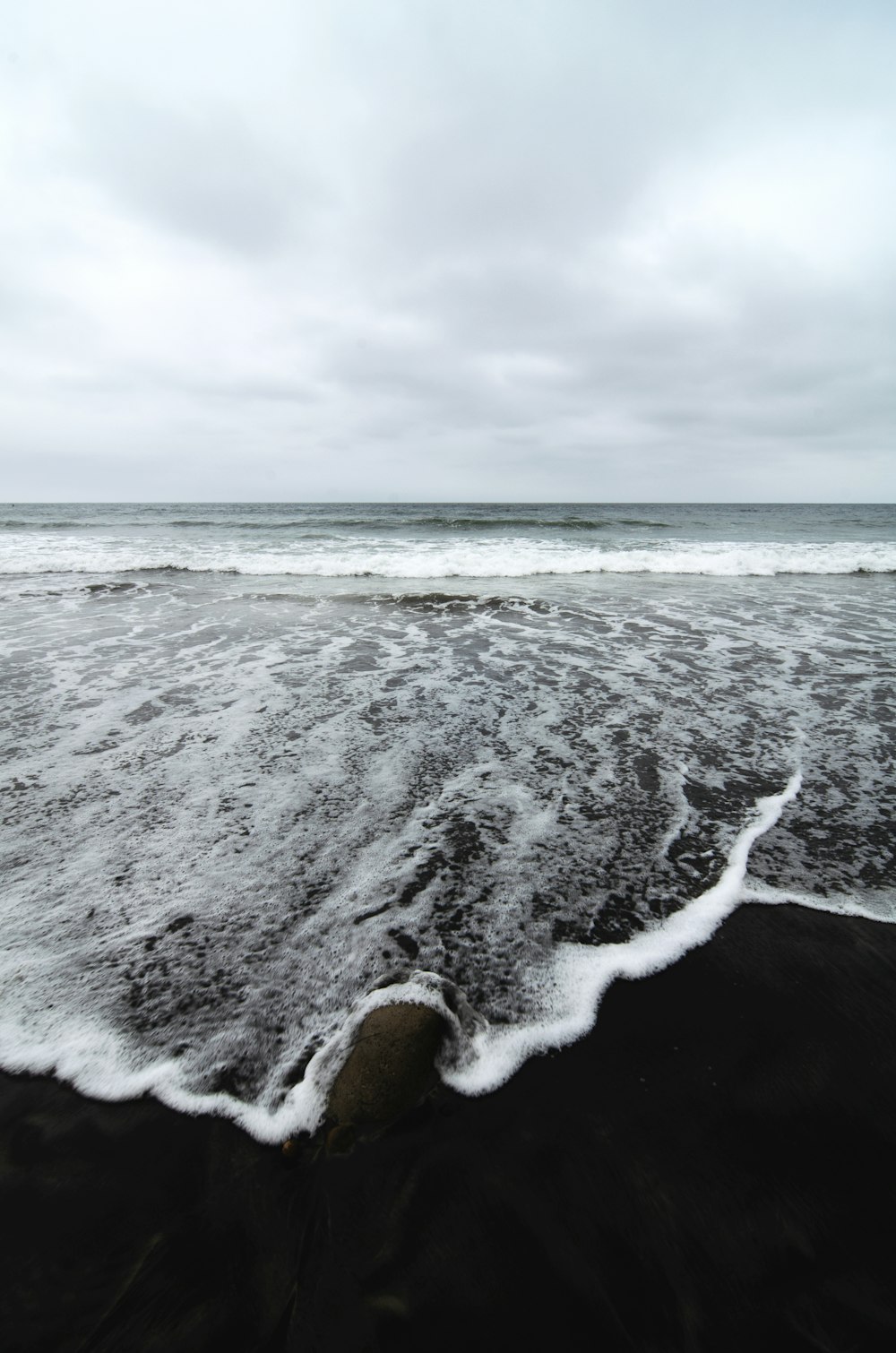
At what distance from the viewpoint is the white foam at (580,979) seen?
6.08ft

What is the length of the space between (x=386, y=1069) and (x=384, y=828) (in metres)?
1.50

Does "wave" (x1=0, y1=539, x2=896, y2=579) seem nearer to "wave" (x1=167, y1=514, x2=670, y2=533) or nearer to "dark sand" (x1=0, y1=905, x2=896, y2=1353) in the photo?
"wave" (x1=167, y1=514, x2=670, y2=533)

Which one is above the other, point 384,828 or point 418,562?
point 418,562

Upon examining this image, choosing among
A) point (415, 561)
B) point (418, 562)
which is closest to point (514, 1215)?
point (418, 562)

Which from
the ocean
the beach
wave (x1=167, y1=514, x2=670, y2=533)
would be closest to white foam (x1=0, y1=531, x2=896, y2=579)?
the ocean

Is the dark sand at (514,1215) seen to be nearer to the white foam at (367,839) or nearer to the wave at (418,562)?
the white foam at (367,839)

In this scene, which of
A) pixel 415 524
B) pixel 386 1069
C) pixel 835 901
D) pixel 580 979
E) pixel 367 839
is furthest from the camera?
pixel 415 524

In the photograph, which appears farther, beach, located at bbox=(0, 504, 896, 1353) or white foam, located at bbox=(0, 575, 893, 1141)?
white foam, located at bbox=(0, 575, 893, 1141)

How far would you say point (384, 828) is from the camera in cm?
321

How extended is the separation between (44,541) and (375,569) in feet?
51.1

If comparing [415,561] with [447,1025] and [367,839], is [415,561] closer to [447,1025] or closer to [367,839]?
[367,839]

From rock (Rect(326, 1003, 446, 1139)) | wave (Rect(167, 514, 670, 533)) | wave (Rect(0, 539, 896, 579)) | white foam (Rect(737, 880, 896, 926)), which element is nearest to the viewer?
rock (Rect(326, 1003, 446, 1139))

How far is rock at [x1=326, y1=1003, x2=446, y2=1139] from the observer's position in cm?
169

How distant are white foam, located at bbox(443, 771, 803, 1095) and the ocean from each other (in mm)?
11
